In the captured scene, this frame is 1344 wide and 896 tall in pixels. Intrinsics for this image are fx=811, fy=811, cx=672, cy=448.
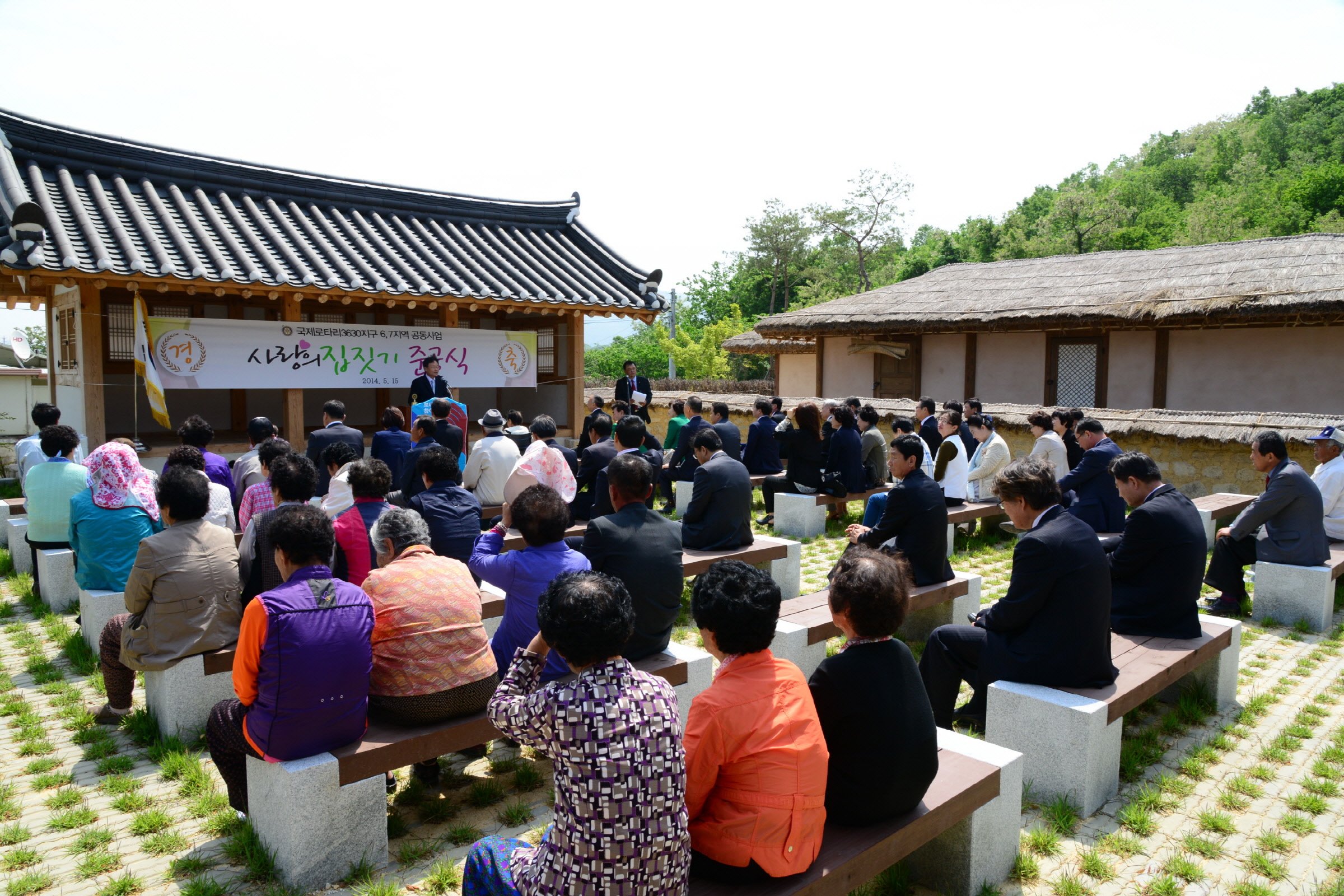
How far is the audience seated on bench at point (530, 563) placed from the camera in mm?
3732

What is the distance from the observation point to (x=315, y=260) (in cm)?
975

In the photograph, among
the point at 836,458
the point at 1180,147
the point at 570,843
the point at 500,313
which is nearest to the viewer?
the point at 570,843

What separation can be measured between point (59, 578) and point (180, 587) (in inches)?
142

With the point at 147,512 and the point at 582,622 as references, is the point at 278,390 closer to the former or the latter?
the point at 147,512

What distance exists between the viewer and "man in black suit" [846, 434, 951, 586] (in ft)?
17.3

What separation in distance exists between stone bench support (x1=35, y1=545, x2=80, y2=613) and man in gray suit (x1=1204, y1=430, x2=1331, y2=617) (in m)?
9.51

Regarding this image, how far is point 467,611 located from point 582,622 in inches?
57.5

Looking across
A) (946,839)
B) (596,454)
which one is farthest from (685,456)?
(946,839)

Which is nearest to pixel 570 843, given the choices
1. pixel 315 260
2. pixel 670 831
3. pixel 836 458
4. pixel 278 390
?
pixel 670 831

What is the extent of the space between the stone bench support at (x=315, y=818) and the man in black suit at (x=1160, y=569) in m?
4.00

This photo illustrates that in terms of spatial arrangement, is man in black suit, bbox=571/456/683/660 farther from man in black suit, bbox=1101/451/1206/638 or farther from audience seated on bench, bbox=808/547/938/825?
man in black suit, bbox=1101/451/1206/638

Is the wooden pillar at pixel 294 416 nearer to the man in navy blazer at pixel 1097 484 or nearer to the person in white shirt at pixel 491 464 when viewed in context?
the person in white shirt at pixel 491 464

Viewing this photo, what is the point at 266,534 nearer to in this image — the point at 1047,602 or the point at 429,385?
the point at 1047,602

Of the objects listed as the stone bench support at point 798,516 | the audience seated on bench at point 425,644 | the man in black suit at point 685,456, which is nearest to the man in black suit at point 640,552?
the audience seated on bench at point 425,644
